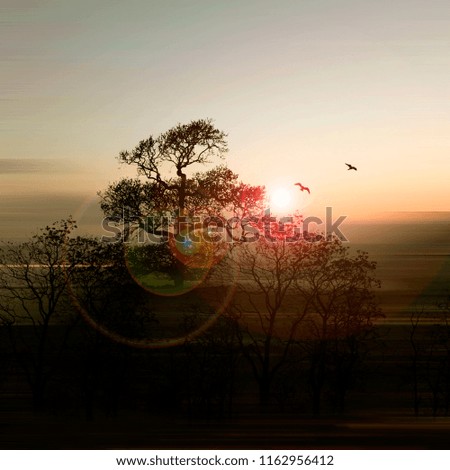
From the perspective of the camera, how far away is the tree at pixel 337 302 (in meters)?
22.1

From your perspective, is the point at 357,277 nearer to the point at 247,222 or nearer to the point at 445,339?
the point at 445,339

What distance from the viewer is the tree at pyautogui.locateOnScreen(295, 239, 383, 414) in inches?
870

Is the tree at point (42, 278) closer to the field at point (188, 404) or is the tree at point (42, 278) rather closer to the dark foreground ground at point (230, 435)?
the field at point (188, 404)

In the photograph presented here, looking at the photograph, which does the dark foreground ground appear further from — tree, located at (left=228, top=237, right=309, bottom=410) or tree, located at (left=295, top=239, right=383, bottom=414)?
tree, located at (left=228, top=237, right=309, bottom=410)

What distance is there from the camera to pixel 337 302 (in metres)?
22.7

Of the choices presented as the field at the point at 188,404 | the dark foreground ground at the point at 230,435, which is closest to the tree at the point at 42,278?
the field at the point at 188,404

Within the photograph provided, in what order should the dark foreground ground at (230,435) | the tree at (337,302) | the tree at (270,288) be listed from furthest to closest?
1. the tree at (270,288)
2. the tree at (337,302)
3. the dark foreground ground at (230,435)

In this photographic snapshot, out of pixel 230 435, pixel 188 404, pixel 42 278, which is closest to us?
pixel 230 435

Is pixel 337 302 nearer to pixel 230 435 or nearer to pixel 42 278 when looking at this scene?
pixel 42 278

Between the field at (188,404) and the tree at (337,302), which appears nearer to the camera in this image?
the field at (188,404)

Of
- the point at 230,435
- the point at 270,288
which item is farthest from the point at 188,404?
the point at 230,435

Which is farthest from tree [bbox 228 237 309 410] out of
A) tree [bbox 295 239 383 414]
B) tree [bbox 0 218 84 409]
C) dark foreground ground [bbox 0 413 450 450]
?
dark foreground ground [bbox 0 413 450 450]

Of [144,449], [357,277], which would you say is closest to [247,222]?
[357,277]
